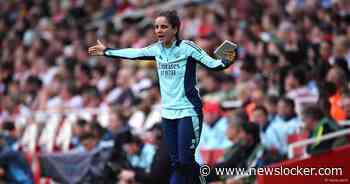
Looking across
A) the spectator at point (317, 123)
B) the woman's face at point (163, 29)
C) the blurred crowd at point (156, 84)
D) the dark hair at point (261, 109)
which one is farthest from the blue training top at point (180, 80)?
the dark hair at point (261, 109)

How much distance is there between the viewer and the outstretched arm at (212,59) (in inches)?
340

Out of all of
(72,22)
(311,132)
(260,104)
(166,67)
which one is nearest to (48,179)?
(260,104)

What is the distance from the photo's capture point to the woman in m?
8.97

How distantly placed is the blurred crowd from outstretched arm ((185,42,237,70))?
1.00m

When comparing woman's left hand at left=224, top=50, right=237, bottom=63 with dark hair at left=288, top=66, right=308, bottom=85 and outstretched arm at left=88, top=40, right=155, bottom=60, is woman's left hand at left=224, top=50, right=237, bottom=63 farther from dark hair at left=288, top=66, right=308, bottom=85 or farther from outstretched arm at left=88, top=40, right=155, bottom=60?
dark hair at left=288, top=66, right=308, bottom=85

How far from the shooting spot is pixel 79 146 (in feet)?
48.3

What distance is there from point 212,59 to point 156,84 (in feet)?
20.3

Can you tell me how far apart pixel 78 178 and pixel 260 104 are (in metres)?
2.90

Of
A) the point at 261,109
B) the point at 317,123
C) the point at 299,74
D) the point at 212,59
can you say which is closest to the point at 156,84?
the point at 299,74

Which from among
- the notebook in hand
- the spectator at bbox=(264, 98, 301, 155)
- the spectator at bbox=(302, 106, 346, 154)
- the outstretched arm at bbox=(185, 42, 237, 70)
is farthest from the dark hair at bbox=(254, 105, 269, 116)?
the notebook in hand

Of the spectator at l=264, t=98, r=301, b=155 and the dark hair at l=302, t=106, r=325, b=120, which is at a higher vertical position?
the dark hair at l=302, t=106, r=325, b=120

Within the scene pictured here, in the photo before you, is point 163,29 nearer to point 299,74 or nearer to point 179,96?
point 179,96

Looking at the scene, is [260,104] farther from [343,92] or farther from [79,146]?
[79,146]

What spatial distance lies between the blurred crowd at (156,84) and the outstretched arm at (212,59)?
3.27ft
